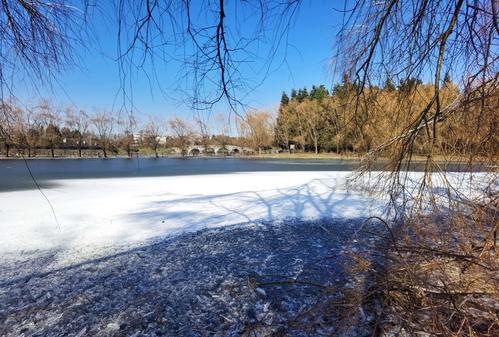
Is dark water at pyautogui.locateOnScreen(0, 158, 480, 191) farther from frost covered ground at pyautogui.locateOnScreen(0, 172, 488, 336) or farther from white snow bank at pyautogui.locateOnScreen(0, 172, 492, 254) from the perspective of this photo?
frost covered ground at pyautogui.locateOnScreen(0, 172, 488, 336)

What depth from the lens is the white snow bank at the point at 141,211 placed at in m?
5.91

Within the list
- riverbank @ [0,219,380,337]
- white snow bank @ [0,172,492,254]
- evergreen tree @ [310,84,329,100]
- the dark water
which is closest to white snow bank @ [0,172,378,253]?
white snow bank @ [0,172,492,254]

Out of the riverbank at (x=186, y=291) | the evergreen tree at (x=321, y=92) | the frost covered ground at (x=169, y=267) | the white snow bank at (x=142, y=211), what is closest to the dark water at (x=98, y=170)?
the evergreen tree at (x=321, y=92)

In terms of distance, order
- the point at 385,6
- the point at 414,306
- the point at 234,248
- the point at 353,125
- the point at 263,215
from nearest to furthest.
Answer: the point at 385,6, the point at 353,125, the point at 414,306, the point at 234,248, the point at 263,215

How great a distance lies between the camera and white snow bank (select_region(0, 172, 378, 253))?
591 cm

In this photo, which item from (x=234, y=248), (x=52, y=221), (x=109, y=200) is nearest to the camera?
(x=234, y=248)

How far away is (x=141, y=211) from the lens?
314 inches

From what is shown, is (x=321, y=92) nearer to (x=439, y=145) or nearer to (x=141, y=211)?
(x=439, y=145)

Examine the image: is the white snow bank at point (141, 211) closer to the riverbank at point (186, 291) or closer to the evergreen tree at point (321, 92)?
the riverbank at point (186, 291)

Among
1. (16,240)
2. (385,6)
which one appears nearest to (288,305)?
(385,6)

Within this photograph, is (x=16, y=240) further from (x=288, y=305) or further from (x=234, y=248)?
(x=288, y=305)

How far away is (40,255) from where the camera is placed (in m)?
4.94

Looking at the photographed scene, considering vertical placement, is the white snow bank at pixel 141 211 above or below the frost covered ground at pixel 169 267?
above

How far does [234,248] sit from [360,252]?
2.26 meters
